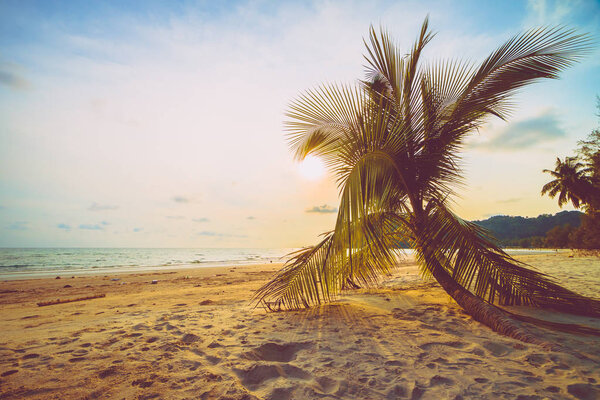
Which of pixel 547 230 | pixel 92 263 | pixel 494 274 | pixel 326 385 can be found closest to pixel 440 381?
pixel 326 385

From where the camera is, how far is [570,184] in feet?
79.1

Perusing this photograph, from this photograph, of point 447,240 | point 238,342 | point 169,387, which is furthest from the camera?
point 447,240

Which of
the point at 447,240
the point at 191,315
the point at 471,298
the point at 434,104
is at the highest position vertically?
the point at 434,104

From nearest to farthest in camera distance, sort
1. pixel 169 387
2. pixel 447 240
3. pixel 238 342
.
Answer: pixel 169 387 → pixel 238 342 → pixel 447 240

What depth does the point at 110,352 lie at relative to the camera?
271 centimetres

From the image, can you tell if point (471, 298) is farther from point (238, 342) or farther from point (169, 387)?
point (169, 387)

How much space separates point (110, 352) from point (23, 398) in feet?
2.70

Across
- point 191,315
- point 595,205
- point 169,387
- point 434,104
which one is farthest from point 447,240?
point 595,205

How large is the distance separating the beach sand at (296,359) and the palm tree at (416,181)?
41 cm

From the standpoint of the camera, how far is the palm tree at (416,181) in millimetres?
3568

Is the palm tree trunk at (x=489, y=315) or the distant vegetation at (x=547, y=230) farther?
the distant vegetation at (x=547, y=230)

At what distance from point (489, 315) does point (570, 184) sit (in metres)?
Result: 31.1

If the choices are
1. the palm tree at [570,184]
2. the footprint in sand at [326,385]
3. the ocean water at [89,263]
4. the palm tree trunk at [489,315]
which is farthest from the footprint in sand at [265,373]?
the palm tree at [570,184]

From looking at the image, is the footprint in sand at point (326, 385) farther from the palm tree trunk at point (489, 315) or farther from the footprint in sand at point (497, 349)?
the palm tree trunk at point (489, 315)
